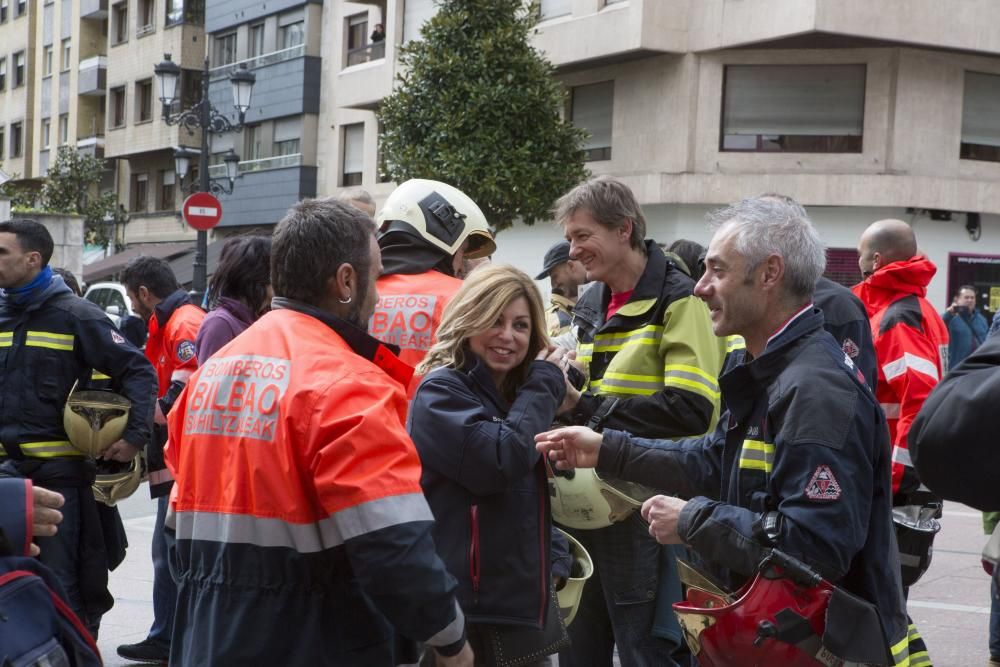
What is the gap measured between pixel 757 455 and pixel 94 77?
4950 cm

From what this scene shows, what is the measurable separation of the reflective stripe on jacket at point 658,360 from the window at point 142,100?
142 feet

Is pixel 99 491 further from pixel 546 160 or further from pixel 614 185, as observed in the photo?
pixel 546 160

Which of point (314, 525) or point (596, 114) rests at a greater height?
point (596, 114)

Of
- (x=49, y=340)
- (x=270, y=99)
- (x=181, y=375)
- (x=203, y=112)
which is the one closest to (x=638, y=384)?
(x=49, y=340)

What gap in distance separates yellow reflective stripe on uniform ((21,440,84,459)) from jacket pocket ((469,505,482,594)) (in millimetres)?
2689

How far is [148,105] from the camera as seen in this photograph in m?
45.2

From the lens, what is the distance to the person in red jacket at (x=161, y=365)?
6.47 m

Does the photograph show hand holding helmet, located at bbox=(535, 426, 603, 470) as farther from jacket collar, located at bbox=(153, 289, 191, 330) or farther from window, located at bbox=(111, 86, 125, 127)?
window, located at bbox=(111, 86, 125, 127)

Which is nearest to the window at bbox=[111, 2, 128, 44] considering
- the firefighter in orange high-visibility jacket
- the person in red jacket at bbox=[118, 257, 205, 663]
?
the person in red jacket at bbox=[118, 257, 205, 663]

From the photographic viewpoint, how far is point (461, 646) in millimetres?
3041

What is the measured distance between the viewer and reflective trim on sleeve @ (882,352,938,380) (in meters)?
6.13

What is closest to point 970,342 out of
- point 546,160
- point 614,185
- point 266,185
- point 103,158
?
point 546,160

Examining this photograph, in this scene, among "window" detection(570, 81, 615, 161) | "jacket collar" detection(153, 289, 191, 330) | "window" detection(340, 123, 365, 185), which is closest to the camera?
"jacket collar" detection(153, 289, 191, 330)

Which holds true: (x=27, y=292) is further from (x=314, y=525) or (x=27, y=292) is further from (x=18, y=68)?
(x=18, y=68)
